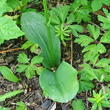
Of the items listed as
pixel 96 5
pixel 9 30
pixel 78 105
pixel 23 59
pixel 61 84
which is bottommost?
pixel 78 105

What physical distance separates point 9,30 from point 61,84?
737 mm

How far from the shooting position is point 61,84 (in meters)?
1.75

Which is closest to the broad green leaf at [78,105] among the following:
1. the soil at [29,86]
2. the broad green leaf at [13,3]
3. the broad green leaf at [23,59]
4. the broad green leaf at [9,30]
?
the soil at [29,86]

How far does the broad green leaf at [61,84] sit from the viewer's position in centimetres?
166

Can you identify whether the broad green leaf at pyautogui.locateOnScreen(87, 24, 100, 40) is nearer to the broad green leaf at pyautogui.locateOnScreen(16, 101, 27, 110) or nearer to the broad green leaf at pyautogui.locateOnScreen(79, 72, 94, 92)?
the broad green leaf at pyautogui.locateOnScreen(79, 72, 94, 92)

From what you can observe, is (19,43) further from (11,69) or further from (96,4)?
(96,4)

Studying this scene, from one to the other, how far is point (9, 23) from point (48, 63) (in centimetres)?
79

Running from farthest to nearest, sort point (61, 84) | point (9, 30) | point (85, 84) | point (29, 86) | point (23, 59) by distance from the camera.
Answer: point (29, 86) < point (23, 59) < point (85, 84) < point (61, 84) < point (9, 30)

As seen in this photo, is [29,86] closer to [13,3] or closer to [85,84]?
[85,84]

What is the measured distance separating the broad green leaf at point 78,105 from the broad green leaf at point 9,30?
1.02 m

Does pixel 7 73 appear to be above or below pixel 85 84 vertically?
above

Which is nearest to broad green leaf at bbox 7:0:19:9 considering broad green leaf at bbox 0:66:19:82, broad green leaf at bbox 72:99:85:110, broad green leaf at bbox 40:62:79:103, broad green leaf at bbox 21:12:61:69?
broad green leaf at bbox 21:12:61:69

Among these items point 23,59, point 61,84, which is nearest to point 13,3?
point 23,59

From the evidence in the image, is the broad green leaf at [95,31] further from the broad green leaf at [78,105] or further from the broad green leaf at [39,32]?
the broad green leaf at [78,105]
